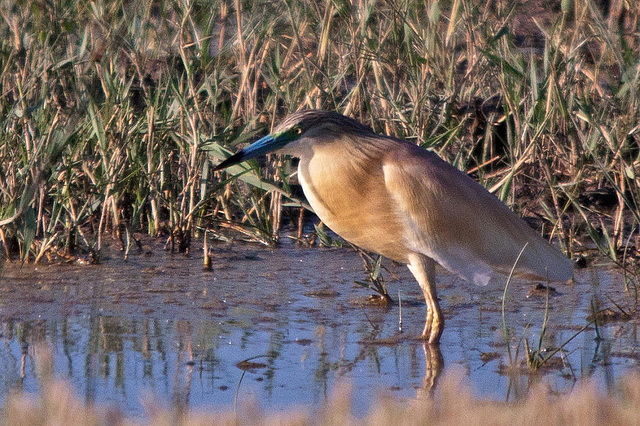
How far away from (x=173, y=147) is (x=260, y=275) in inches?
42.8

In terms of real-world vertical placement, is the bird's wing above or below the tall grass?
below

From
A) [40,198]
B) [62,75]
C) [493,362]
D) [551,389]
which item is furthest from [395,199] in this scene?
[62,75]

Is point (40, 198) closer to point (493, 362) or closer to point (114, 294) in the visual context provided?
point (114, 294)

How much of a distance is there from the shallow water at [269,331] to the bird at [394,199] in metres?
0.29

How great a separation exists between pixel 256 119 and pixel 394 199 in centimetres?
150

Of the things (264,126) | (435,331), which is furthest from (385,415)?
(264,126)

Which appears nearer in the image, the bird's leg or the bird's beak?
the bird's beak

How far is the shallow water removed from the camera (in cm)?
380

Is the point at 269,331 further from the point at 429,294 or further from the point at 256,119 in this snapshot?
the point at 256,119

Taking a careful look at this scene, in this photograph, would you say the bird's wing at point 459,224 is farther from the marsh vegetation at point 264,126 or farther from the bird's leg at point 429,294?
the marsh vegetation at point 264,126

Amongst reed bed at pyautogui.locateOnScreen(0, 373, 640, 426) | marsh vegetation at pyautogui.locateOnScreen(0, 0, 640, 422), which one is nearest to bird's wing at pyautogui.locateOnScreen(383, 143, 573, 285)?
marsh vegetation at pyautogui.locateOnScreen(0, 0, 640, 422)

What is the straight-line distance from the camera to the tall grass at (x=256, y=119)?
532 cm

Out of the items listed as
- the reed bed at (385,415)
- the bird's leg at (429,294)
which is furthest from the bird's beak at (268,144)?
the reed bed at (385,415)

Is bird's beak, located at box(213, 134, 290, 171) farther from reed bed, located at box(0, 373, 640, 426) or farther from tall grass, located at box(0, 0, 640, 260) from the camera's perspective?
reed bed, located at box(0, 373, 640, 426)
